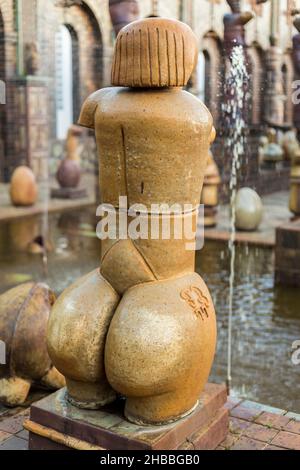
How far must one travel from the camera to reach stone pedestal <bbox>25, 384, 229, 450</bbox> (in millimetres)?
2918

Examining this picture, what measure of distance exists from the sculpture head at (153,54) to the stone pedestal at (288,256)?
4301 millimetres

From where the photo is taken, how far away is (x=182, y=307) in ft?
9.76

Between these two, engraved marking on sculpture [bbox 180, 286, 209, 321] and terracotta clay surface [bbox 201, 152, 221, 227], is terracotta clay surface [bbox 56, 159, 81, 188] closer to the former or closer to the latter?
terracotta clay surface [bbox 201, 152, 221, 227]

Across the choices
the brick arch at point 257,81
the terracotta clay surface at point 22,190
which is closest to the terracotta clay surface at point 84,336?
the terracotta clay surface at point 22,190

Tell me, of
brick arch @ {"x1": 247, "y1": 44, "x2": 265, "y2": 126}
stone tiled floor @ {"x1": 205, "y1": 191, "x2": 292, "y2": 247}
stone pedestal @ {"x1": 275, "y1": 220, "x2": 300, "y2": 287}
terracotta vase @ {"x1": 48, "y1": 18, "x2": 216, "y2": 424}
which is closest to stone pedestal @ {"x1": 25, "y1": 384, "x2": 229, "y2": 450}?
terracotta vase @ {"x1": 48, "y1": 18, "x2": 216, "y2": 424}

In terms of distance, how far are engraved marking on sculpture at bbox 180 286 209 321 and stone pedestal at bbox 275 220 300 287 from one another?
4.03m

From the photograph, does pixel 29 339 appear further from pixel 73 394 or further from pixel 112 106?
pixel 112 106

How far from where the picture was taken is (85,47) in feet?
51.3

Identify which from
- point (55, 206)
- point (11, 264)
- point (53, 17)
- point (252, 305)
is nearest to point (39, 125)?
point (53, 17)

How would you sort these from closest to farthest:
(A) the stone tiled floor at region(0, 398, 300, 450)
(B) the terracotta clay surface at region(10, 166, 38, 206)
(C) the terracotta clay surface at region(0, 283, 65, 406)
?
(A) the stone tiled floor at region(0, 398, 300, 450) < (C) the terracotta clay surface at region(0, 283, 65, 406) < (B) the terracotta clay surface at region(10, 166, 38, 206)

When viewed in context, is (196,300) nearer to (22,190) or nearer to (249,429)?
(249,429)

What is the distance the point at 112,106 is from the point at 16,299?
158 cm

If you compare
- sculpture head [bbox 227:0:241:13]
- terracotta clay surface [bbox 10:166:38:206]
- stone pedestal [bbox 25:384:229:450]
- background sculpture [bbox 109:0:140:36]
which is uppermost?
sculpture head [bbox 227:0:241:13]
